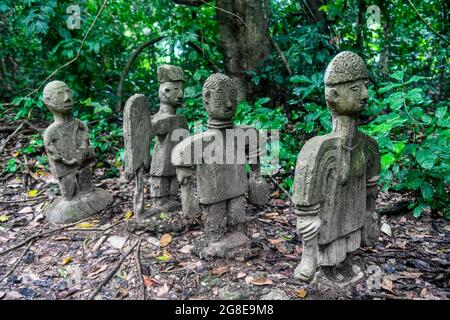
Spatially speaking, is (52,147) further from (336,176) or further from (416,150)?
(416,150)

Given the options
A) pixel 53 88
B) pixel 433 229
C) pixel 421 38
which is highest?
pixel 421 38

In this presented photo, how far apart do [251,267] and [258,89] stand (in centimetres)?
364

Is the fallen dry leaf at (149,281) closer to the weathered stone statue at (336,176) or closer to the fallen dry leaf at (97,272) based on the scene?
the fallen dry leaf at (97,272)

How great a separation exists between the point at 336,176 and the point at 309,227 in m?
0.40

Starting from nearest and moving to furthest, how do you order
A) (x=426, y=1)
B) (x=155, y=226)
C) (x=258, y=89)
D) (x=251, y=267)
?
1. (x=251, y=267)
2. (x=155, y=226)
3. (x=258, y=89)
4. (x=426, y=1)

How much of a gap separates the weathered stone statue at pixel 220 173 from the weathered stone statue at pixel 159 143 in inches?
22.9

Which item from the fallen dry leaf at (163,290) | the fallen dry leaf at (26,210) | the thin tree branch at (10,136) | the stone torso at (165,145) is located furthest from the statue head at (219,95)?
the thin tree branch at (10,136)

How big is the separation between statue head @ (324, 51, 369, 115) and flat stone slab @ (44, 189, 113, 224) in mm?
3055

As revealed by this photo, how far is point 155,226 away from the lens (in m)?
4.09

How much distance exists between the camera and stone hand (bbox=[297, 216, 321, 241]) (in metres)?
2.69

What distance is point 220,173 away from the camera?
343 centimetres

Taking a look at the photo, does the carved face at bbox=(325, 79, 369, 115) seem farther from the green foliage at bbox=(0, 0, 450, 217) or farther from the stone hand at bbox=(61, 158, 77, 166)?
the stone hand at bbox=(61, 158, 77, 166)
